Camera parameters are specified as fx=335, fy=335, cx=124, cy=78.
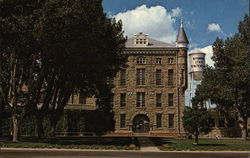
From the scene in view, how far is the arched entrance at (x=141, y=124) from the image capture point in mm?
59188

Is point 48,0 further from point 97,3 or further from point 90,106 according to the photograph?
point 90,106

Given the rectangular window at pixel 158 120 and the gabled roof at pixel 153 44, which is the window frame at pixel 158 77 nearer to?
the gabled roof at pixel 153 44

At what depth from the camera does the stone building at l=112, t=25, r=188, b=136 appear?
58.7 metres

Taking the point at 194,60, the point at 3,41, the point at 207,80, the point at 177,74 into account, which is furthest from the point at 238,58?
the point at 194,60

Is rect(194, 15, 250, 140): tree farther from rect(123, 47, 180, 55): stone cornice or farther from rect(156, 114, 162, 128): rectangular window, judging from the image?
rect(156, 114, 162, 128): rectangular window

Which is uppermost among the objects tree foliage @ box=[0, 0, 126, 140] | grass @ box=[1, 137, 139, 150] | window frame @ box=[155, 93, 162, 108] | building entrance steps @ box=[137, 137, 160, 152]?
tree foliage @ box=[0, 0, 126, 140]

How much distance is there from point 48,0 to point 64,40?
324cm

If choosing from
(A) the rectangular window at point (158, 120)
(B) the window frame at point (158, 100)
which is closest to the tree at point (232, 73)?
(B) the window frame at point (158, 100)

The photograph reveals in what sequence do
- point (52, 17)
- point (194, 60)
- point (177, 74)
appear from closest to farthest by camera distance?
point (52, 17) → point (177, 74) → point (194, 60)

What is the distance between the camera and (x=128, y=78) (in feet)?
196

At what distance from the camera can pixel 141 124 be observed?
59281 millimetres

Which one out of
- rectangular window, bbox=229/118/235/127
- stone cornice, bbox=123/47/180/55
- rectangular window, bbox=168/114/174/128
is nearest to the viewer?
rectangular window, bbox=168/114/174/128

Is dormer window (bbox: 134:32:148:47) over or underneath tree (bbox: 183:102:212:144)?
over

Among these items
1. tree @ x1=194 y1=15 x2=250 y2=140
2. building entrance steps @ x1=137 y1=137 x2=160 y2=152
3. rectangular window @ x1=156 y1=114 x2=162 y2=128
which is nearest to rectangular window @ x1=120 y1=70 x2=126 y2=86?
rectangular window @ x1=156 y1=114 x2=162 y2=128
